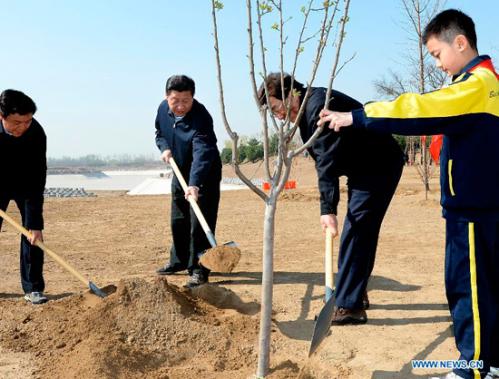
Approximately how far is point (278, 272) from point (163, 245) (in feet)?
7.69

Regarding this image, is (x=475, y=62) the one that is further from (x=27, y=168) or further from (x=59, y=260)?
(x=27, y=168)

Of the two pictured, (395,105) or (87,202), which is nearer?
(395,105)

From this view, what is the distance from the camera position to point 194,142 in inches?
196

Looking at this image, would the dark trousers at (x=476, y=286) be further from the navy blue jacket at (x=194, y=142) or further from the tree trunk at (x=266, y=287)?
the navy blue jacket at (x=194, y=142)

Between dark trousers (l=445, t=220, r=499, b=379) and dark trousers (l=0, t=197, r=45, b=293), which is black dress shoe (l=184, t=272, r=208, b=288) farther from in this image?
dark trousers (l=445, t=220, r=499, b=379)

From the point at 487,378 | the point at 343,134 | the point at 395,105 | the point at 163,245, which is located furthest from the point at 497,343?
the point at 163,245

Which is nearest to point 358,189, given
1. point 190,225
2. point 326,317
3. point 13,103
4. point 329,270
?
point 329,270

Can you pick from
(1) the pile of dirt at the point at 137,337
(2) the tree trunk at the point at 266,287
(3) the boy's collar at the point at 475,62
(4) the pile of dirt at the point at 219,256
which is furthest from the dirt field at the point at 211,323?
(3) the boy's collar at the point at 475,62

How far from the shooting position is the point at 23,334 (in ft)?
11.5

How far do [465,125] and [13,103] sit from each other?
325 centimetres

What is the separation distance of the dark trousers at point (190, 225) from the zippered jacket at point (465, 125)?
105 inches

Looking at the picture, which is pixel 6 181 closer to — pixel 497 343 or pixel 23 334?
pixel 23 334

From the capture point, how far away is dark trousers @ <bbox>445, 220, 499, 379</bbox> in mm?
2566

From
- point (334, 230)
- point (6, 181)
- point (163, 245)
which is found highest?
point (6, 181)
